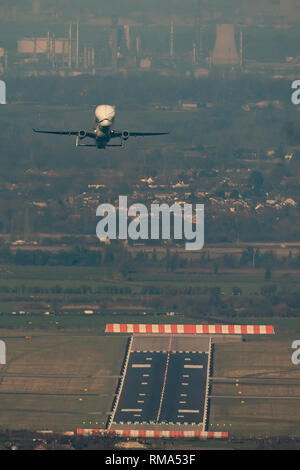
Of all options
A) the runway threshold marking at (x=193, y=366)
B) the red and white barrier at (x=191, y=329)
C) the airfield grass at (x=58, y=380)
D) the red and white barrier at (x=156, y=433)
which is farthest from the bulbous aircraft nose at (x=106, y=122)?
the red and white barrier at (x=191, y=329)

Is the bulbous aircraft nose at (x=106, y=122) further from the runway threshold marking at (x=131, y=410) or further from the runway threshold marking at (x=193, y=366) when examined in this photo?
the runway threshold marking at (x=193, y=366)

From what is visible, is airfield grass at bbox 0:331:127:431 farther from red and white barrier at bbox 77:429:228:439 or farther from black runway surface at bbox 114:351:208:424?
red and white barrier at bbox 77:429:228:439

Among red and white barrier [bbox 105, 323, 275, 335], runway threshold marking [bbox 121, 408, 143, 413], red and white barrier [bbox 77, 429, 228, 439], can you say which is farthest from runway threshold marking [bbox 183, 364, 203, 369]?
red and white barrier [bbox 77, 429, 228, 439]

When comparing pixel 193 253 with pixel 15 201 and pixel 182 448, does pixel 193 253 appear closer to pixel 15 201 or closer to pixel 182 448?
pixel 15 201

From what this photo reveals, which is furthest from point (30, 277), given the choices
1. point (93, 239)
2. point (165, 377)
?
point (165, 377)

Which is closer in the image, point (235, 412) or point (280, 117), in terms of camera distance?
point (235, 412)
